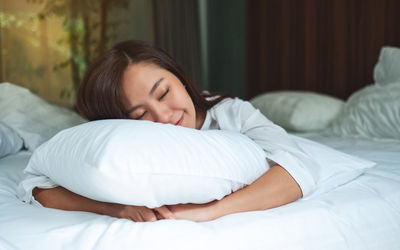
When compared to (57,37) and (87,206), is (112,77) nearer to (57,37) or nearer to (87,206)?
(87,206)

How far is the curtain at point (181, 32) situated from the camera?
12.6 ft

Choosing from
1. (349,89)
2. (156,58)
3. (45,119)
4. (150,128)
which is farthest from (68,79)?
(150,128)

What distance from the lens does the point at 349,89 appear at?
100 inches

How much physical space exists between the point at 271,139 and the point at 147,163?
0.41 meters

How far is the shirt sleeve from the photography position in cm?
87

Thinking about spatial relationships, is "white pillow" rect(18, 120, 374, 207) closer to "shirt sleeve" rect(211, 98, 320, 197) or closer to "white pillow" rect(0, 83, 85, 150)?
"shirt sleeve" rect(211, 98, 320, 197)

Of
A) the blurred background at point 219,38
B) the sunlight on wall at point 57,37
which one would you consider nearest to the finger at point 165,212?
the blurred background at point 219,38

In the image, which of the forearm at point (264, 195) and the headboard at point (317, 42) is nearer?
the forearm at point (264, 195)

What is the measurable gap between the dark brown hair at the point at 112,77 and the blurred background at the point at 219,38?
5.18ft

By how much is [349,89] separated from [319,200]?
187 centimetres

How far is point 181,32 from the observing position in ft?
12.8

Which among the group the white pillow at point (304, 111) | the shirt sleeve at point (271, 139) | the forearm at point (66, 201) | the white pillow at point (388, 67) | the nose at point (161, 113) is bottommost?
the white pillow at point (304, 111)

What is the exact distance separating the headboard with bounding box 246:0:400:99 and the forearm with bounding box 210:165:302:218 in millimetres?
1718

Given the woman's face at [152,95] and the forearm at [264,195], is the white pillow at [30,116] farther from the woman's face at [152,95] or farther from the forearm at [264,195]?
the forearm at [264,195]
